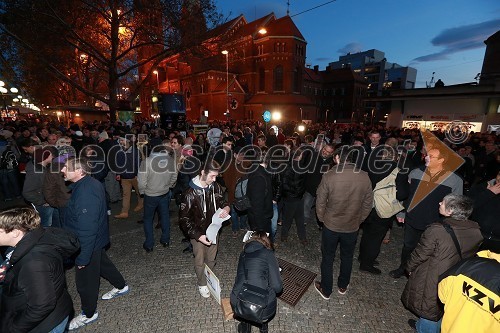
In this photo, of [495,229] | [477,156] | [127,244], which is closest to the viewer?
[495,229]

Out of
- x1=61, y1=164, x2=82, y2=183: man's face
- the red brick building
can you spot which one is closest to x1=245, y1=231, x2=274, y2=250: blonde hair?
x1=61, y1=164, x2=82, y2=183: man's face

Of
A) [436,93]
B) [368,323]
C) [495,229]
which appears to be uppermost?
[436,93]

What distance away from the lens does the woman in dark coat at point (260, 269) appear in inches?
105

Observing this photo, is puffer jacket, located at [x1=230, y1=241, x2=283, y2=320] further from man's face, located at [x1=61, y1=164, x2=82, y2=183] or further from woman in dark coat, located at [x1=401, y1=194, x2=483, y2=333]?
man's face, located at [x1=61, y1=164, x2=82, y2=183]

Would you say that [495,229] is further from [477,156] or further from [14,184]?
[14,184]

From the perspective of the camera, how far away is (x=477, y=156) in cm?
909

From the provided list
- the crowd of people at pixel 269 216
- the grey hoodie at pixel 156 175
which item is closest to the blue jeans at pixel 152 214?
the crowd of people at pixel 269 216

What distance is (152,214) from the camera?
5.08m

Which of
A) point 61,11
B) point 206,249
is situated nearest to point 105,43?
point 61,11

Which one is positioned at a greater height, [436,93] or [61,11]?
[61,11]

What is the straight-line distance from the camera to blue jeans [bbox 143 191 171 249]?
16.5 ft

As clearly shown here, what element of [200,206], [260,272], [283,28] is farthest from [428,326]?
[283,28]

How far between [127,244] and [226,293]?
279 centimetres

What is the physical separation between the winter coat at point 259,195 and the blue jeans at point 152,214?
1910mm
